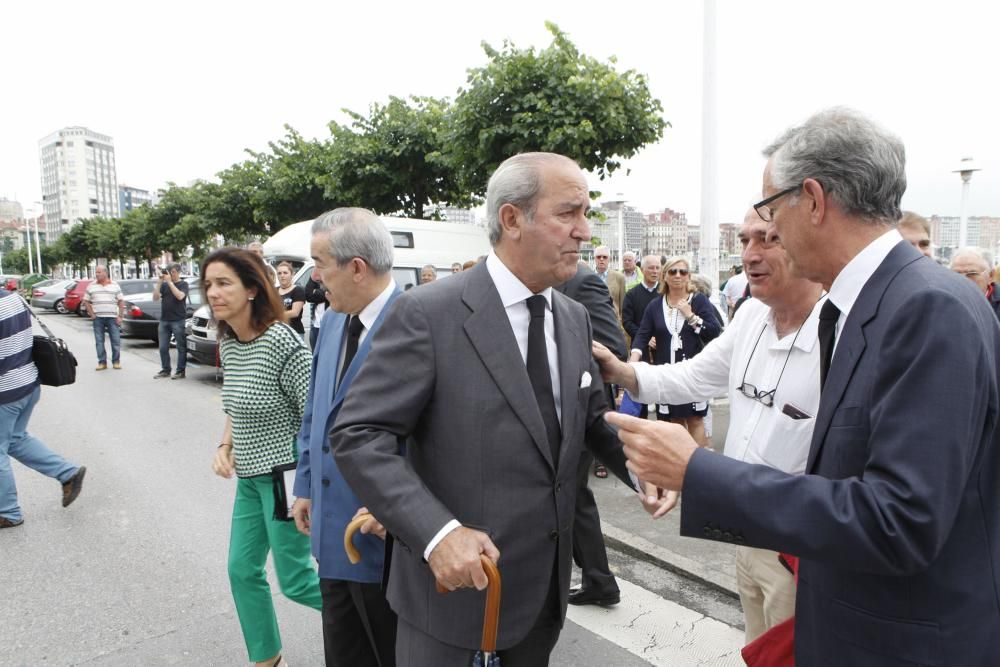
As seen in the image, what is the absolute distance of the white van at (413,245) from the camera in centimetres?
1172

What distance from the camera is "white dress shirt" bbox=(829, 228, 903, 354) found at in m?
1.32

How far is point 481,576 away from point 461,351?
0.55 meters

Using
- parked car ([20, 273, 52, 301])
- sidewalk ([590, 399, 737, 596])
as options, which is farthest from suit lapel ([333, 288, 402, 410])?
parked car ([20, 273, 52, 301])

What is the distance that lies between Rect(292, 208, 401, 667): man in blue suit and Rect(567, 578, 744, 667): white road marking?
4.51ft

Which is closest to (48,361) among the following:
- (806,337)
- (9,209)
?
(806,337)

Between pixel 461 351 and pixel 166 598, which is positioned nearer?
pixel 461 351

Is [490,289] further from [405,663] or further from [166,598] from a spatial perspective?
[166,598]

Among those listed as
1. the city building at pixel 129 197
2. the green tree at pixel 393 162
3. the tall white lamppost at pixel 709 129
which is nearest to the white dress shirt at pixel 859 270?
the tall white lamppost at pixel 709 129

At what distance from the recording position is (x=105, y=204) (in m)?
139

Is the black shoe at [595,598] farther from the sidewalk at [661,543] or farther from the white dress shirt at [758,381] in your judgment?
the white dress shirt at [758,381]

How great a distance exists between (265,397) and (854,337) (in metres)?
2.36

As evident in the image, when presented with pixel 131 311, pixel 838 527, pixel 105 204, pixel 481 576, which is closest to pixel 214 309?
pixel 481 576

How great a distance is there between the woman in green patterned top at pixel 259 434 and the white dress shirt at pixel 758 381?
155 centimetres

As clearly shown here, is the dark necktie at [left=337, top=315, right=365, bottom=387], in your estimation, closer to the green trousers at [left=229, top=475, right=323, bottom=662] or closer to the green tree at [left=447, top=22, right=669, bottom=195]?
the green trousers at [left=229, top=475, right=323, bottom=662]
